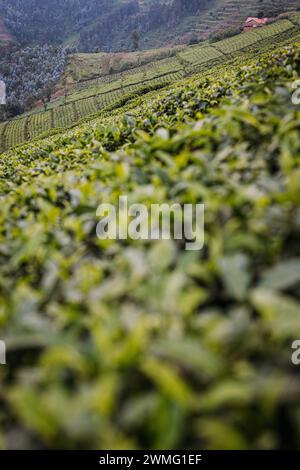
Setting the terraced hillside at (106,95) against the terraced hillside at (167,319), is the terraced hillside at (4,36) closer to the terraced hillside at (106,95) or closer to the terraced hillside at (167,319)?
the terraced hillside at (106,95)

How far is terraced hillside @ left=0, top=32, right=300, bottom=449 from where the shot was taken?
1.16 metres

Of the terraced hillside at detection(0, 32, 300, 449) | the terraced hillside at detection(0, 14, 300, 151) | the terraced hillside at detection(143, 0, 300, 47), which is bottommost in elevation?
the terraced hillside at detection(0, 32, 300, 449)

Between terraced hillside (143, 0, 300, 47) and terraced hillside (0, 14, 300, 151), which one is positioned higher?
terraced hillside (143, 0, 300, 47)

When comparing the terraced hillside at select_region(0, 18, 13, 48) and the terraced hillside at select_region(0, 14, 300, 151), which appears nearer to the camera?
the terraced hillside at select_region(0, 14, 300, 151)

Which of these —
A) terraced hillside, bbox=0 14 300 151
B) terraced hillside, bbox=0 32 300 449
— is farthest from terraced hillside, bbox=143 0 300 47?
terraced hillside, bbox=0 32 300 449

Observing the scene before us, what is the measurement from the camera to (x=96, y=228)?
243 cm

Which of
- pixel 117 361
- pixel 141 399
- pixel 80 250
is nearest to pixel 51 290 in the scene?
pixel 80 250

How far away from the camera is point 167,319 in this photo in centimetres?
143

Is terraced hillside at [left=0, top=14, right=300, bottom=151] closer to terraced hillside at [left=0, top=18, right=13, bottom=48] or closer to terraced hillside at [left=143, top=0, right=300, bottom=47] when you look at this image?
terraced hillside at [left=143, top=0, right=300, bottom=47]

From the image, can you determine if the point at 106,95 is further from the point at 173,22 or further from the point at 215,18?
the point at 173,22

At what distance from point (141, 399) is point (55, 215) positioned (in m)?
1.81

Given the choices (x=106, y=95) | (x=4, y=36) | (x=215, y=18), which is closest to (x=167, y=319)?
(x=106, y=95)

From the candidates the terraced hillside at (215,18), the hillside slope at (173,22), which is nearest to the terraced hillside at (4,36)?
the hillside slope at (173,22)

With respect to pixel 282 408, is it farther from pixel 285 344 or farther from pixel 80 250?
pixel 80 250
